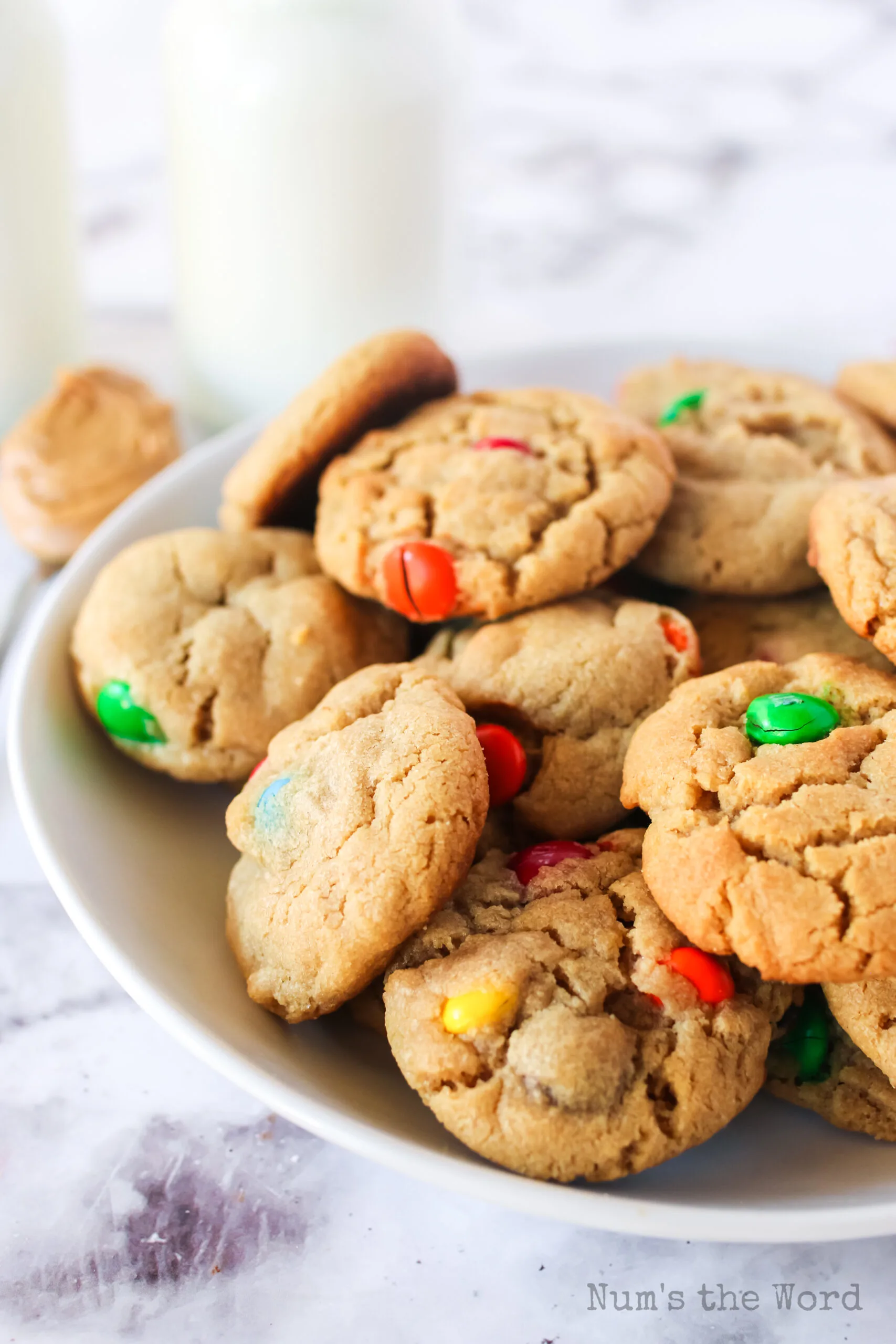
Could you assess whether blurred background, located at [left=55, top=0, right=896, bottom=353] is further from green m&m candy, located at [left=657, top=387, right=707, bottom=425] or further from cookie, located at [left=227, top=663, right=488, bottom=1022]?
cookie, located at [left=227, top=663, right=488, bottom=1022]

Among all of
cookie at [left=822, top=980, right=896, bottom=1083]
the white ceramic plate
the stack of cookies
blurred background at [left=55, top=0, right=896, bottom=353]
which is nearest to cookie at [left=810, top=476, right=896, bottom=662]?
the stack of cookies

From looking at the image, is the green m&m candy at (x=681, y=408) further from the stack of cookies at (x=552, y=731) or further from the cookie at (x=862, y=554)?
the cookie at (x=862, y=554)

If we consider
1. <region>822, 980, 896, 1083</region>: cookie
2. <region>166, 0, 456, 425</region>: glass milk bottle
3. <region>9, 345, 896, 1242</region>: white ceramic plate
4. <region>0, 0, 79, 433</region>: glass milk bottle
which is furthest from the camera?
<region>0, 0, 79, 433</region>: glass milk bottle

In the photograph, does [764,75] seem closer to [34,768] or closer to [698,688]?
[698,688]

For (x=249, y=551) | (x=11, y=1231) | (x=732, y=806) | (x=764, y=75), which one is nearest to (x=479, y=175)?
(x=764, y=75)

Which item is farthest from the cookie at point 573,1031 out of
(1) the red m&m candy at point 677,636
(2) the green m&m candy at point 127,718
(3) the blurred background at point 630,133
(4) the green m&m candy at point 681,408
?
(3) the blurred background at point 630,133

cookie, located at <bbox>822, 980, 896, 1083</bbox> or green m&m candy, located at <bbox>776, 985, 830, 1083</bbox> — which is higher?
cookie, located at <bbox>822, 980, 896, 1083</bbox>

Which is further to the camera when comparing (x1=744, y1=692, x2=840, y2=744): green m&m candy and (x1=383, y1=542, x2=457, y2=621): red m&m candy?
(x1=383, y1=542, x2=457, y2=621): red m&m candy
